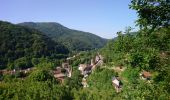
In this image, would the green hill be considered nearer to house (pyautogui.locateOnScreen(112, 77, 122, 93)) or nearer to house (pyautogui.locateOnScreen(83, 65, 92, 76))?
house (pyautogui.locateOnScreen(83, 65, 92, 76))

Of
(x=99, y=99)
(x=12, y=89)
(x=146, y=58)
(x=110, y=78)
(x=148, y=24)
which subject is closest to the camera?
(x=146, y=58)

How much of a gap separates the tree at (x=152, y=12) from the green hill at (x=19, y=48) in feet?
434

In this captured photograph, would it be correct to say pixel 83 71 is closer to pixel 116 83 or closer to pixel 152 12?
pixel 116 83

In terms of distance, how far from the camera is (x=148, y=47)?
11.1 metres

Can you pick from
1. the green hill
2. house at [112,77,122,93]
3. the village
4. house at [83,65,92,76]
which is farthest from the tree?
the green hill

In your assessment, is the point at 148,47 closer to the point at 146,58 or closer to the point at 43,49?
the point at 146,58

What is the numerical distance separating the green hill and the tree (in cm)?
13242

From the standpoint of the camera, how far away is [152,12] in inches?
429

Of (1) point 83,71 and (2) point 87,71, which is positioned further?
(2) point 87,71

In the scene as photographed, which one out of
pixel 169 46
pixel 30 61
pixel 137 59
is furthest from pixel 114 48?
pixel 30 61

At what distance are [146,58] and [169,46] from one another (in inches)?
41.8

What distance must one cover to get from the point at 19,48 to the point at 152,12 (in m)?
162

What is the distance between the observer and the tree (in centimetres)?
1071

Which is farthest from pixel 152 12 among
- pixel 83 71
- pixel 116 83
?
pixel 83 71
